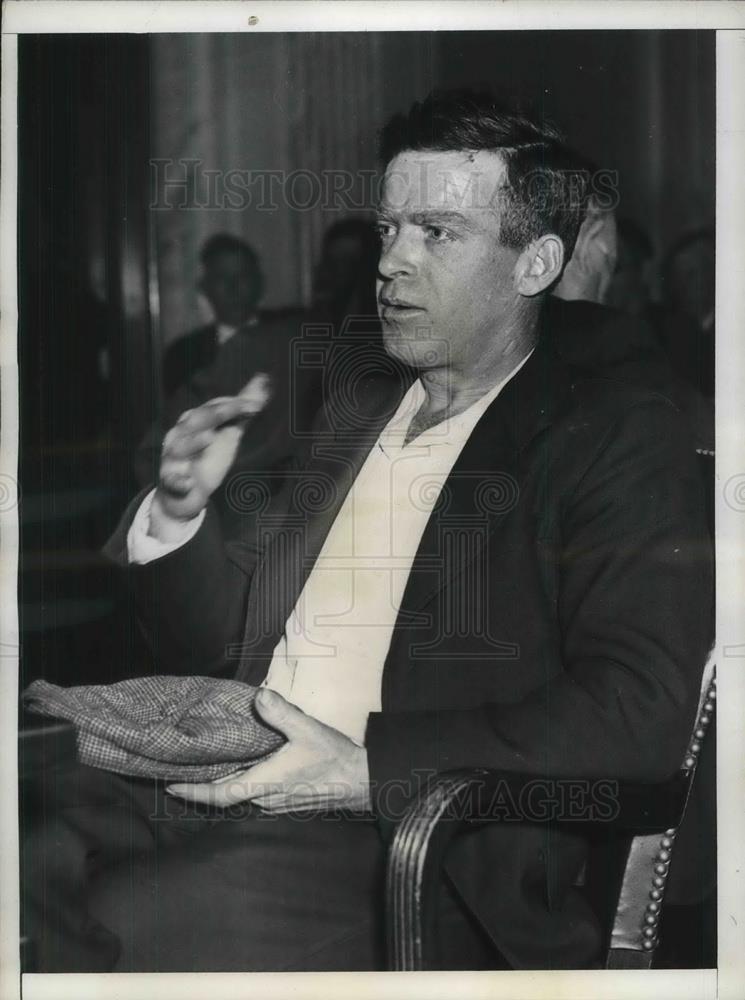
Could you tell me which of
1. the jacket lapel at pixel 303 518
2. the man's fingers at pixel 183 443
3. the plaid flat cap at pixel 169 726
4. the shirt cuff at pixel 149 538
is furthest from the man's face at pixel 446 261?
the plaid flat cap at pixel 169 726

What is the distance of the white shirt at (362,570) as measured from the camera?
5.73 ft

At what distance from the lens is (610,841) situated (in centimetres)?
174

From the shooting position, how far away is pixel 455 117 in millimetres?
1741

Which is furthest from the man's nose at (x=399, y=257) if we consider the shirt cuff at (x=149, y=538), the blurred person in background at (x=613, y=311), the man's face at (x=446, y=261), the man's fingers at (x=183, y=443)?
the shirt cuff at (x=149, y=538)

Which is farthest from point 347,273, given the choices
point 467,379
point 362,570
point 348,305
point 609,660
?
point 609,660

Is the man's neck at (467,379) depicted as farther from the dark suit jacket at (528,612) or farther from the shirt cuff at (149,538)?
the shirt cuff at (149,538)

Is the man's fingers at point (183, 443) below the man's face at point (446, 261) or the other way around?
below

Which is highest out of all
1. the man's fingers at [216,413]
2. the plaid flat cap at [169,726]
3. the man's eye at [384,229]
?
the man's eye at [384,229]

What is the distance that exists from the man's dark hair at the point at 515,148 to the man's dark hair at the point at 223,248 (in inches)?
10.7

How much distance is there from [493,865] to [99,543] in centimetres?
85

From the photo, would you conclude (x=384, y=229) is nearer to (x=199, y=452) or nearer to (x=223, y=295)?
(x=223, y=295)

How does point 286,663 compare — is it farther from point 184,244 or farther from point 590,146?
point 590,146

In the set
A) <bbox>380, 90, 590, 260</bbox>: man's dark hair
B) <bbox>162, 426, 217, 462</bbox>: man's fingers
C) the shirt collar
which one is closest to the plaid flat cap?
<bbox>162, 426, 217, 462</bbox>: man's fingers

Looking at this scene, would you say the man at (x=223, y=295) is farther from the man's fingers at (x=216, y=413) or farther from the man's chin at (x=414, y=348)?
the man's chin at (x=414, y=348)
